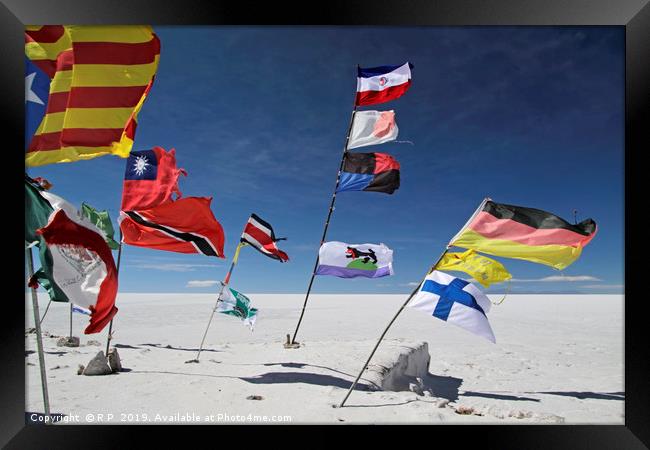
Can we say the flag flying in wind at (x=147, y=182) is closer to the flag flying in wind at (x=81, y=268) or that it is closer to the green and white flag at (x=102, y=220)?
the flag flying in wind at (x=81, y=268)

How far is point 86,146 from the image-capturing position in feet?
13.2

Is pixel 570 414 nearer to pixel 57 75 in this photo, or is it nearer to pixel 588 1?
pixel 588 1

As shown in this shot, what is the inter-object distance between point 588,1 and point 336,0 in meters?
2.93

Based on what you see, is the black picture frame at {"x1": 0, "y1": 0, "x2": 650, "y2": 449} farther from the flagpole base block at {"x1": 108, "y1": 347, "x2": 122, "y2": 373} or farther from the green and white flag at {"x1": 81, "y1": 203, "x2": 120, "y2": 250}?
the green and white flag at {"x1": 81, "y1": 203, "x2": 120, "y2": 250}

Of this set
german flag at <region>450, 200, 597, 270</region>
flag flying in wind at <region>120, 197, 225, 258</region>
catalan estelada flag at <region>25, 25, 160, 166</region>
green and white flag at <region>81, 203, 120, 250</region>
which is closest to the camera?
german flag at <region>450, 200, 597, 270</region>

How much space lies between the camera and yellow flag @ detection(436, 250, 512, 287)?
4.34 meters

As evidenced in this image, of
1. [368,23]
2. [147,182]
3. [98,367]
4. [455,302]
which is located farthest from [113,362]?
[368,23]

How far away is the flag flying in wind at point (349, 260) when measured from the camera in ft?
23.4

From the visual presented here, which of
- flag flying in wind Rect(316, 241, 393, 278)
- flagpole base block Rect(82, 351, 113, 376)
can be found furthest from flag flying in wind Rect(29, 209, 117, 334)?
→ flag flying in wind Rect(316, 241, 393, 278)

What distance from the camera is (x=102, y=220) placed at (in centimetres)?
915

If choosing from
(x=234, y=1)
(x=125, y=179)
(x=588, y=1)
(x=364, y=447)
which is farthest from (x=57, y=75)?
(x=588, y=1)

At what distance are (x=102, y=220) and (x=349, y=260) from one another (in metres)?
6.90

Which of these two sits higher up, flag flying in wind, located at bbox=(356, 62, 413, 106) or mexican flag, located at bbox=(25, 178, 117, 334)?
flag flying in wind, located at bbox=(356, 62, 413, 106)

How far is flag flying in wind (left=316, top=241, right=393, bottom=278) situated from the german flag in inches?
125
